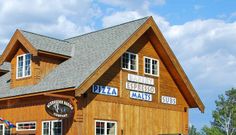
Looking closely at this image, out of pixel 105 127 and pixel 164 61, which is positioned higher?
pixel 164 61

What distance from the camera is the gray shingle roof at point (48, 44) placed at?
26750 mm

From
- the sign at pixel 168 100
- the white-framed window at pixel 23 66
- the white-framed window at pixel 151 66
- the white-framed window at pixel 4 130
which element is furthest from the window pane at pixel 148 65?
the white-framed window at pixel 4 130

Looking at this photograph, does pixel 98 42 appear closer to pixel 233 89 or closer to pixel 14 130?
pixel 14 130

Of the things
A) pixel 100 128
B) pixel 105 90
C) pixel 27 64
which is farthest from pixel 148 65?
pixel 27 64

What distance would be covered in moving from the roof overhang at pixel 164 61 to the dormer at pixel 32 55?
4153mm

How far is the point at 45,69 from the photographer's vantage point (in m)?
26.8

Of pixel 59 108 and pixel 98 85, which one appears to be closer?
pixel 59 108

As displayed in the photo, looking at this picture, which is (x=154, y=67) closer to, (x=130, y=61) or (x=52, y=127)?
(x=130, y=61)

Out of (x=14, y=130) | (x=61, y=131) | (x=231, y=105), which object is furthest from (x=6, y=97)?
(x=231, y=105)

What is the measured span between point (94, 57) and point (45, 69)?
3.26 metres

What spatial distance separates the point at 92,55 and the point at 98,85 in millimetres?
2161

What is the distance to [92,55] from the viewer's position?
26047 mm

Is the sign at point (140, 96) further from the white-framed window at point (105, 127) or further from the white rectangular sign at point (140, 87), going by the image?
the white-framed window at point (105, 127)

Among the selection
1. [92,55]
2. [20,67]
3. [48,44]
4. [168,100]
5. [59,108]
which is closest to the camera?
[59,108]
